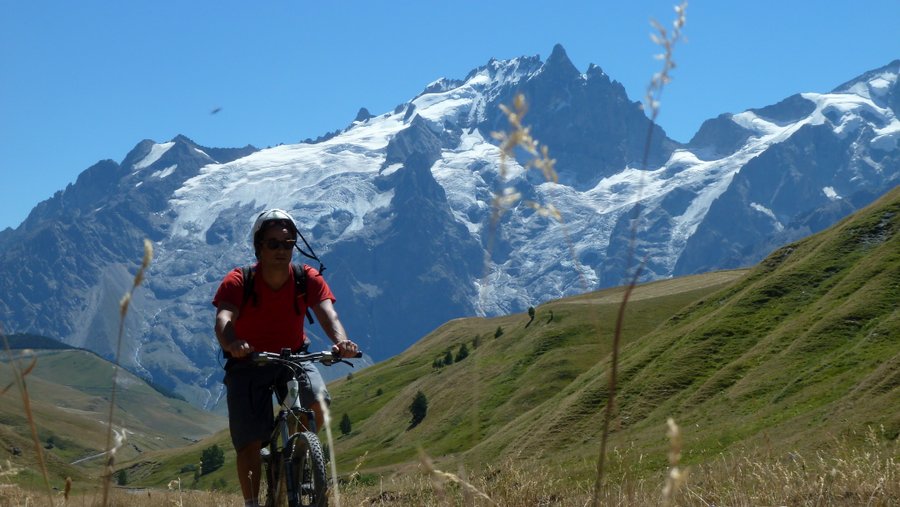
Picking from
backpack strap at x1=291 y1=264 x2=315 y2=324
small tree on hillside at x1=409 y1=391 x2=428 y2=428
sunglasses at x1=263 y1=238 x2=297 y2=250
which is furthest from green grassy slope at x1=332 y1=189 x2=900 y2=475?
small tree on hillside at x1=409 y1=391 x2=428 y2=428

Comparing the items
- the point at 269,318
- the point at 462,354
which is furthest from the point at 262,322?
the point at 462,354

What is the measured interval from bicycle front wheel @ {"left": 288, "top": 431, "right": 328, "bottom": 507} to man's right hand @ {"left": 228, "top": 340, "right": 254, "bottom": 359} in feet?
2.66

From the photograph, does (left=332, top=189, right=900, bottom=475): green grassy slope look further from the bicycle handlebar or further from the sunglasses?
the sunglasses

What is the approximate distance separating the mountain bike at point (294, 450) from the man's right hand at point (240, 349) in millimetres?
198

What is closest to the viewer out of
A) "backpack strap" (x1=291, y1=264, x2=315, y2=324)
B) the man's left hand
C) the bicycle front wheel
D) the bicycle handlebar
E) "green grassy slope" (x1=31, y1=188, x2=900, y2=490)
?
the bicycle front wheel

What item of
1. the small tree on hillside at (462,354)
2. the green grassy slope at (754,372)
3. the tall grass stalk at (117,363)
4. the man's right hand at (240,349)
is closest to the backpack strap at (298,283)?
the man's right hand at (240,349)

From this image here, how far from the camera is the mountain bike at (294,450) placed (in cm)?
811

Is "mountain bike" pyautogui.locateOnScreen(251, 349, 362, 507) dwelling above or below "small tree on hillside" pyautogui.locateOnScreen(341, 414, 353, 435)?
below

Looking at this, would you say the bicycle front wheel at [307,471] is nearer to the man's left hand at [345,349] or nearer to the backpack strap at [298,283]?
the man's left hand at [345,349]

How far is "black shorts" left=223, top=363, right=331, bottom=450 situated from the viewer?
360 inches

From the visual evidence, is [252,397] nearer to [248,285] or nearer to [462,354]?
[248,285]

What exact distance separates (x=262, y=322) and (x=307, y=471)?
1.65m

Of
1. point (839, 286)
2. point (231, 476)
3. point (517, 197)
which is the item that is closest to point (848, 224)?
point (839, 286)

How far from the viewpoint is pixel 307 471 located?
328 inches
